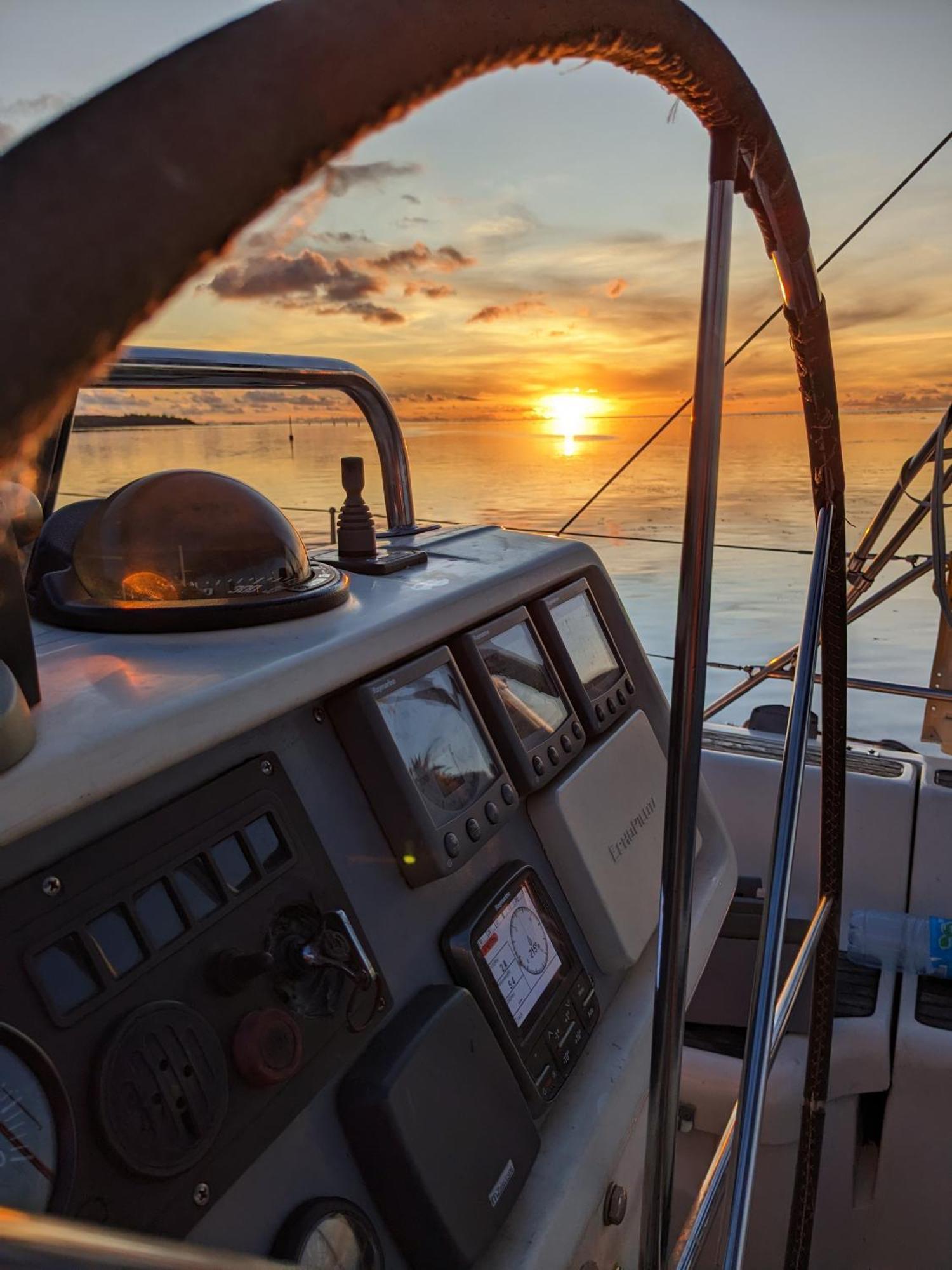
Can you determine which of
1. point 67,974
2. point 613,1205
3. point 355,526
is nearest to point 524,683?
point 355,526

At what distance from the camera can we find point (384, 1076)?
77 centimetres

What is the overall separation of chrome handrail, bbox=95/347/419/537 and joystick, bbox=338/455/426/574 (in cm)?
22

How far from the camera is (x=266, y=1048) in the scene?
690 mm

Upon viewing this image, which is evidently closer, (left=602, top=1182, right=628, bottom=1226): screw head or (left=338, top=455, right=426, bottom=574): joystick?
(left=602, top=1182, right=628, bottom=1226): screw head

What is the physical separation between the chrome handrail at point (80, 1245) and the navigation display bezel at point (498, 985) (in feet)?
2.42

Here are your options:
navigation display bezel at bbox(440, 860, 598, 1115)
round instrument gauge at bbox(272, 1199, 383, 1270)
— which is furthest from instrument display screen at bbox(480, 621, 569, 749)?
round instrument gauge at bbox(272, 1199, 383, 1270)

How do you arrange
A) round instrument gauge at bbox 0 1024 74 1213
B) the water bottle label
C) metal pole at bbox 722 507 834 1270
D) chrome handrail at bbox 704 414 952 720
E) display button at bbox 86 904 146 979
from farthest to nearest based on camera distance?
chrome handrail at bbox 704 414 952 720, the water bottle label, metal pole at bbox 722 507 834 1270, display button at bbox 86 904 146 979, round instrument gauge at bbox 0 1024 74 1213

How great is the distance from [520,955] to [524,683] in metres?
0.32

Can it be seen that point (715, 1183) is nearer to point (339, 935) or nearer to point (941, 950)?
point (339, 935)

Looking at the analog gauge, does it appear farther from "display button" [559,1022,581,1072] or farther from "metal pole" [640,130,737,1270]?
"metal pole" [640,130,737,1270]

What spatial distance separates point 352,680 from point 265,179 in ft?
2.34

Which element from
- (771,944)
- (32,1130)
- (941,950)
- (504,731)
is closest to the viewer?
(32,1130)

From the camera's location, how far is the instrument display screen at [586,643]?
51.5 inches

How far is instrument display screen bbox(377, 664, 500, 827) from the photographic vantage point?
3.07 ft
